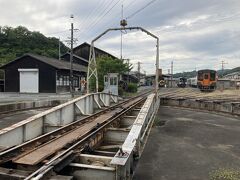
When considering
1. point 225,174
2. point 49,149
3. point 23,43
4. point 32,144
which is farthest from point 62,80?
point 23,43

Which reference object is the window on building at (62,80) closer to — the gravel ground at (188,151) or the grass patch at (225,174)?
the gravel ground at (188,151)

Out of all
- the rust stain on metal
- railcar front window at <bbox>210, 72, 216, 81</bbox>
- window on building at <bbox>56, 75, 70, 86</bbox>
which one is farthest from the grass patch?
railcar front window at <bbox>210, 72, 216, 81</bbox>

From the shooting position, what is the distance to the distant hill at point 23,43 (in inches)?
2808

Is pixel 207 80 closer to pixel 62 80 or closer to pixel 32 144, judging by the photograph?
pixel 62 80

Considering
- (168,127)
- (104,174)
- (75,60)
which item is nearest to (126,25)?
(168,127)

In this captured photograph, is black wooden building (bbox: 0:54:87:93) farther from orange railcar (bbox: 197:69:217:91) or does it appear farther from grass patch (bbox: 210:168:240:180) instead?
grass patch (bbox: 210:168:240:180)

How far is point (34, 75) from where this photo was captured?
40125 mm

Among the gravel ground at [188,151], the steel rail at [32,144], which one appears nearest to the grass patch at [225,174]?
the gravel ground at [188,151]

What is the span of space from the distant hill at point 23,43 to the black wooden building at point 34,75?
24.6m

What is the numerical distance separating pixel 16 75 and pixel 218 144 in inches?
1432

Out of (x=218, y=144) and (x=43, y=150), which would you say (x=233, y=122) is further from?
(x=43, y=150)

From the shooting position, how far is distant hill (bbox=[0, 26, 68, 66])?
71312 millimetres

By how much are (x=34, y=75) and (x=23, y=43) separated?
127 feet

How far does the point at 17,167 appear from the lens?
562cm
